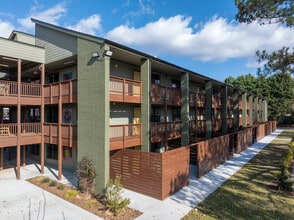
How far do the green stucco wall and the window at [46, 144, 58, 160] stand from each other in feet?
18.8

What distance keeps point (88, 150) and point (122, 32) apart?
898 inches

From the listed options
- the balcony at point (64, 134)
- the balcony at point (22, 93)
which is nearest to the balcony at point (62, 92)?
the balcony at point (22, 93)

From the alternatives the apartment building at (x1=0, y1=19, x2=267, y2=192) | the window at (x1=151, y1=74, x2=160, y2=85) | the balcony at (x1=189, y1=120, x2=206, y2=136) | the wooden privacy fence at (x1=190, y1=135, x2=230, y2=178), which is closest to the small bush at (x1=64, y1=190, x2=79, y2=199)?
the apartment building at (x1=0, y1=19, x2=267, y2=192)

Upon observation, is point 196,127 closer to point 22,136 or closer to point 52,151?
point 52,151

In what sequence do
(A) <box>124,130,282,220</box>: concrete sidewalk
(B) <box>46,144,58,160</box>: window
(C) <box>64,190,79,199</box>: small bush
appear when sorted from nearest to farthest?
(A) <box>124,130,282,220</box>: concrete sidewalk
(C) <box>64,190,79,199</box>: small bush
(B) <box>46,144,58,160</box>: window

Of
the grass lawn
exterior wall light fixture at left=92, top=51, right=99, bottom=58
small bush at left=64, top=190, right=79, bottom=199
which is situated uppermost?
exterior wall light fixture at left=92, top=51, right=99, bottom=58

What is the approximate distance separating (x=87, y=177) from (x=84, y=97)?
13.5ft

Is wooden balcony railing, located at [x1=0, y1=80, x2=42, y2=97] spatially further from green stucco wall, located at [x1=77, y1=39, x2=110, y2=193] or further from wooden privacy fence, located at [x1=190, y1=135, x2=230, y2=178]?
wooden privacy fence, located at [x1=190, y1=135, x2=230, y2=178]

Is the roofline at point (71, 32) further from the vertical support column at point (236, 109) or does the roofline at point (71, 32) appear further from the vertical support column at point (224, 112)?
the vertical support column at point (236, 109)

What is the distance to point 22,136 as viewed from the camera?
13.0 metres

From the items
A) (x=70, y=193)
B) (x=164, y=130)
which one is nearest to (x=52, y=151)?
(x=70, y=193)

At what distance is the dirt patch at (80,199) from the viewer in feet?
27.3

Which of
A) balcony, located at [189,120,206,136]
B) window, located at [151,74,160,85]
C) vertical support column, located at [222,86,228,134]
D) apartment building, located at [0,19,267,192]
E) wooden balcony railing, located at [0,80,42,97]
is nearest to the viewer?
apartment building, located at [0,19,267,192]

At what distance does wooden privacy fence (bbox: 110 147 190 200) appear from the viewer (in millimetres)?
9688
